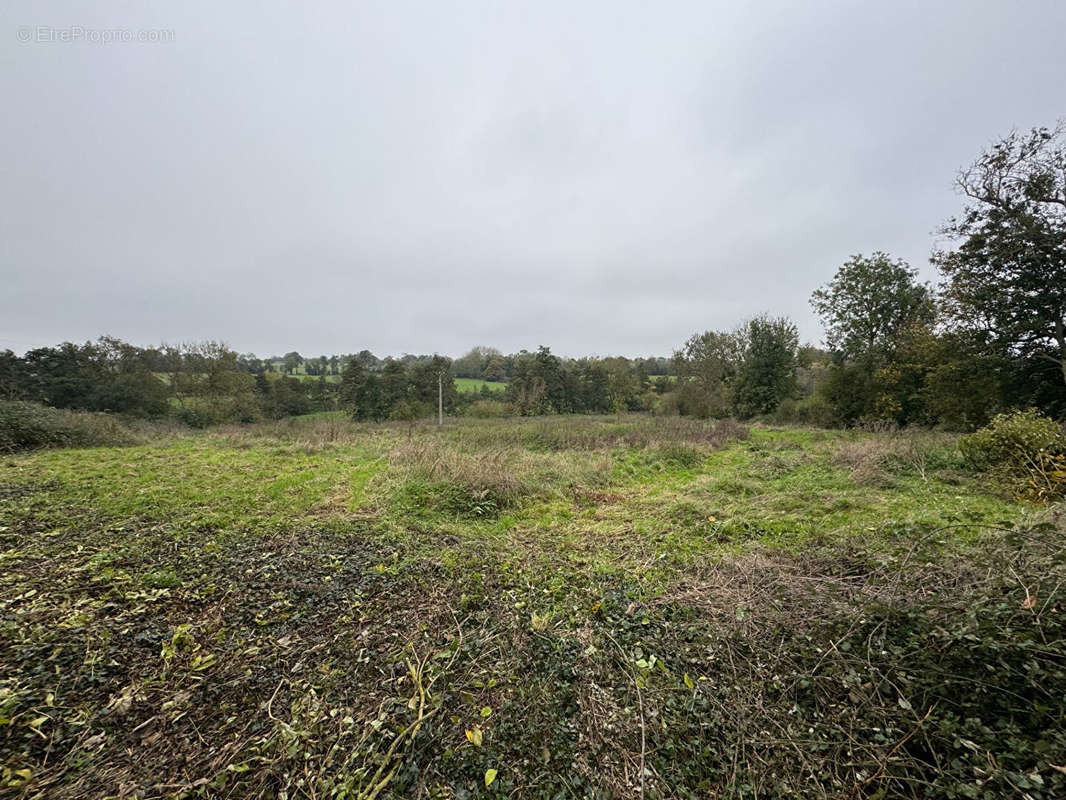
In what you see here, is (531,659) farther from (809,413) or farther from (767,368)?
(767,368)

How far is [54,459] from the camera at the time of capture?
832 cm

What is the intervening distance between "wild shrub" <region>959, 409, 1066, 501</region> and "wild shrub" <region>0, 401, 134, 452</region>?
2123 centimetres

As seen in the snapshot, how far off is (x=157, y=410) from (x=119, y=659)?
29.8m

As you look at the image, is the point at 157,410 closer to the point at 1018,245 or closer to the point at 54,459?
the point at 54,459

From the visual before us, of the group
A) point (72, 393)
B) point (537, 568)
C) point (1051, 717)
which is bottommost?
point (537, 568)

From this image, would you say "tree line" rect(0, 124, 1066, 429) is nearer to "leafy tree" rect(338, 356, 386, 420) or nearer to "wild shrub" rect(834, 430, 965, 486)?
"leafy tree" rect(338, 356, 386, 420)

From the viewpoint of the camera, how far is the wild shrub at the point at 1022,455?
16.1ft

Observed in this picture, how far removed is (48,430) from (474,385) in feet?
101

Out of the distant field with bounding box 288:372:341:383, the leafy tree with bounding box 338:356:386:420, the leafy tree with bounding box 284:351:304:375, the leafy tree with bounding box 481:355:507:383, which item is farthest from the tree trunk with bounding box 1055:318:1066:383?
the leafy tree with bounding box 284:351:304:375

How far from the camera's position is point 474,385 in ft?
131

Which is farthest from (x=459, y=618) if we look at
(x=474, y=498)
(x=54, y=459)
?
(x=54, y=459)

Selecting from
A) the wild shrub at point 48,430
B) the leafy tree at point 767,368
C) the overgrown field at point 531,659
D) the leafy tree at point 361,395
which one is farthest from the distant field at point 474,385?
the overgrown field at point 531,659

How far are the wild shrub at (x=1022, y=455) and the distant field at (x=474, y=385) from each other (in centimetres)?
3211

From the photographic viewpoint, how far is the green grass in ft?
120
